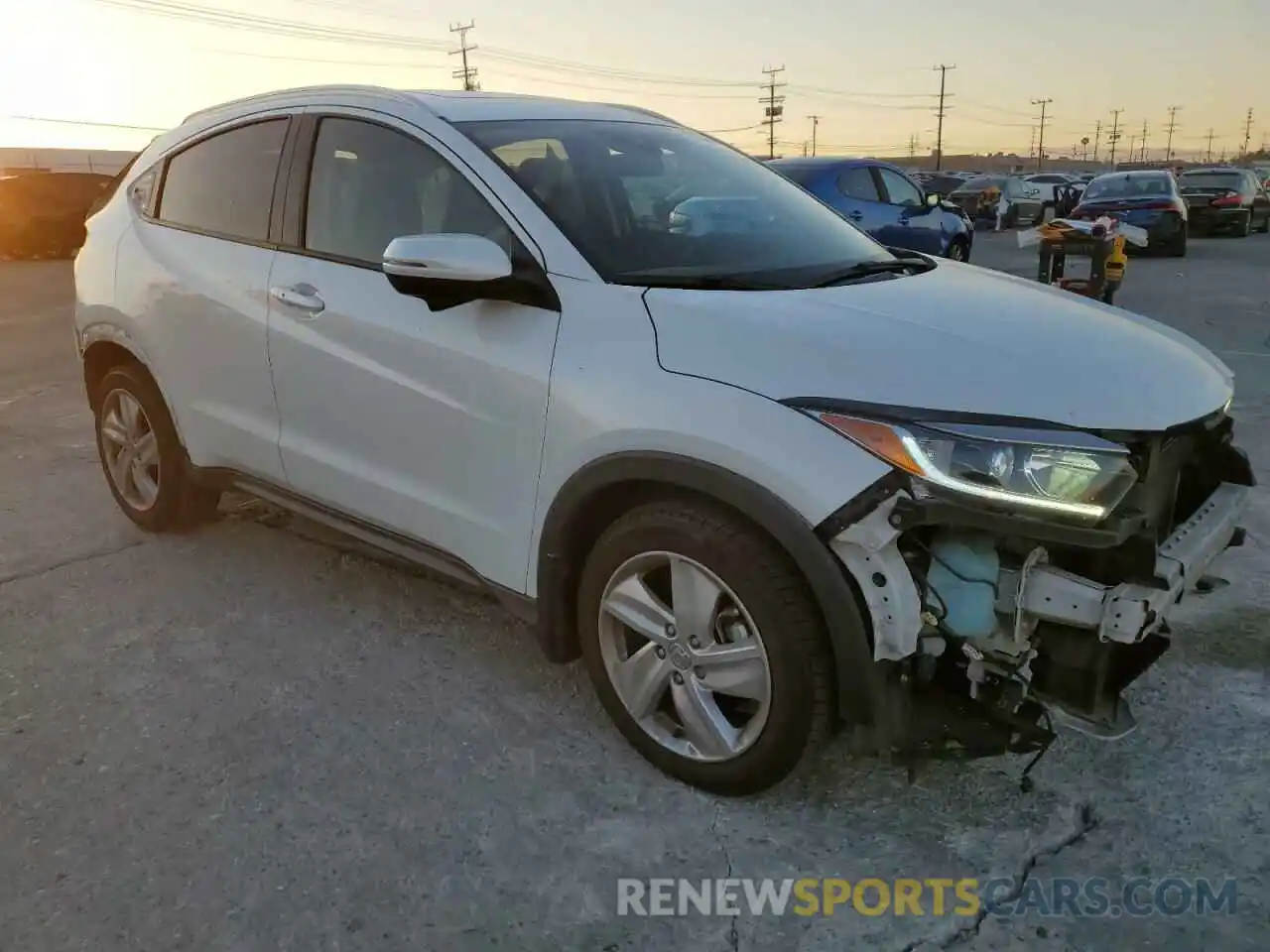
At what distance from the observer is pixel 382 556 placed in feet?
11.5

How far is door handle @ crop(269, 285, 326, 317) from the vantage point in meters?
3.38

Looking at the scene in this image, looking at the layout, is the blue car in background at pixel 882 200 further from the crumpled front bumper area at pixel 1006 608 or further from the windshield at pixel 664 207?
the crumpled front bumper area at pixel 1006 608

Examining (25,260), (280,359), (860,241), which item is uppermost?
(860,241)

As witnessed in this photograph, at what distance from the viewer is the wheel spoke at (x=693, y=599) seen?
257cm

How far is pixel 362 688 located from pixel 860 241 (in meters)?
2.25

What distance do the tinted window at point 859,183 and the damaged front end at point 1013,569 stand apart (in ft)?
32.5

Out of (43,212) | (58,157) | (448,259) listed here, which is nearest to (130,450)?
(448,259)

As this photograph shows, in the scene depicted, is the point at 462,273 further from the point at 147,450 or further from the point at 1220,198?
the point at 1220,198

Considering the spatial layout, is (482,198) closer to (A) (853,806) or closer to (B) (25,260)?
(A) (853,806)

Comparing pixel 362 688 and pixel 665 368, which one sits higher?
pixel 665 368

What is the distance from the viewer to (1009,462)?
223cm

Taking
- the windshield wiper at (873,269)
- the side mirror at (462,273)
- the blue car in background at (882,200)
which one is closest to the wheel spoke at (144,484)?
the side mirror at (462,273)

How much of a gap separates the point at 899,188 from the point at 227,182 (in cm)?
1041

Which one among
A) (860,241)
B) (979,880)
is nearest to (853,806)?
(979,880)
